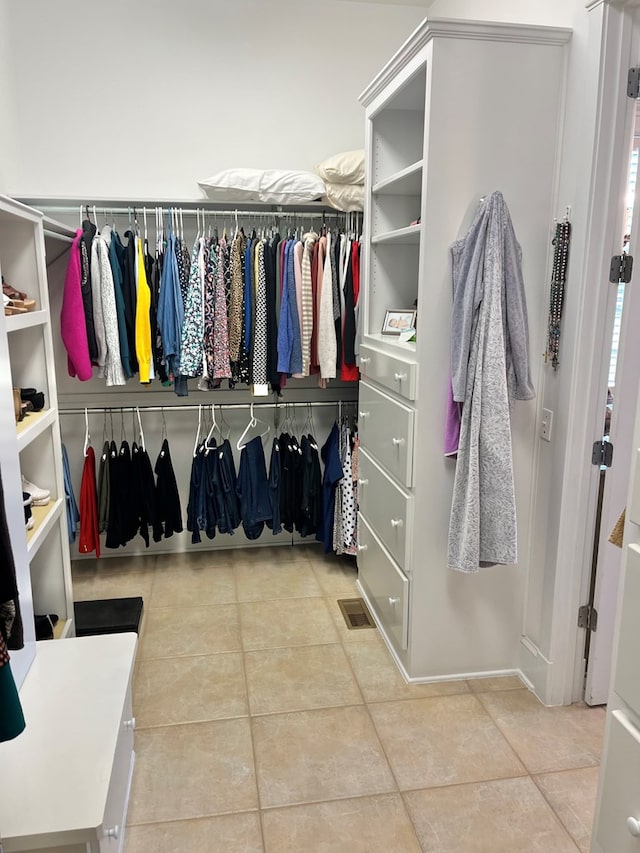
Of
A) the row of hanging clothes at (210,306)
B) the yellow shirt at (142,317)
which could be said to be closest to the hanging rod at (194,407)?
the row of hanging clothes at (210,306)

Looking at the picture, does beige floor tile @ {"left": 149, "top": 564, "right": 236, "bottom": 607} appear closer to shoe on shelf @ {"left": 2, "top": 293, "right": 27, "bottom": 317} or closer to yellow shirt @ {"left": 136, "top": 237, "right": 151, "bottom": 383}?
yellow shirt @ {"left": 136, "top": 237, "right": 151, "bottom": 383}

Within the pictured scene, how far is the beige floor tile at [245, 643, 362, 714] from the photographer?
2.55 m

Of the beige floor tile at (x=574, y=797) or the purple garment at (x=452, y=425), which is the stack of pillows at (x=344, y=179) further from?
the beige floor tile at (x=574, y=797)

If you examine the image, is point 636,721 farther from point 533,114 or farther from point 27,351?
point 27,351

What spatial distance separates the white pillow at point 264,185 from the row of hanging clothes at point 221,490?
1.19 metres

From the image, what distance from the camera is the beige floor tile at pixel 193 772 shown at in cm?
203

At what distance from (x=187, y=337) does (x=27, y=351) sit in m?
0.91

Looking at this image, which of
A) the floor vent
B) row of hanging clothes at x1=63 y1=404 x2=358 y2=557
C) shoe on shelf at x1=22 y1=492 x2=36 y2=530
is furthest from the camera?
row of hanging clothes at x1=63 y1=404 x2=358 y2=557

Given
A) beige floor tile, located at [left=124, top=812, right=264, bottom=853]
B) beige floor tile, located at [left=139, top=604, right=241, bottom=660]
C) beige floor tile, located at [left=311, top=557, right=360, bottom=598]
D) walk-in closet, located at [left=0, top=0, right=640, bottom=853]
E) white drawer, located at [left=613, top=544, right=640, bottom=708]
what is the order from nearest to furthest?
white drawer, located at [left=613, top=544, right=640, bottom=708] → beige floor tile, located at [left=124, top=812, right=264, bottom=853] → walk-in closet, located at [left=0, top=0, right=640, bottom=853] → beige floor tile, located at [left=139, top=604, right=241, bottom=660] → beige floor tile, located at [left=311, top=557, right=360, bottom=598]

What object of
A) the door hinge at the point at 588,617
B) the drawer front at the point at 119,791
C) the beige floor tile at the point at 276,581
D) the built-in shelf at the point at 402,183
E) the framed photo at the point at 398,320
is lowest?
the beige floor tile at the point at 276,581

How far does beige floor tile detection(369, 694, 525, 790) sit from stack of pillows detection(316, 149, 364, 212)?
239 cm

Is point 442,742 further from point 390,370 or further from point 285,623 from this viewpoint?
point 390,370

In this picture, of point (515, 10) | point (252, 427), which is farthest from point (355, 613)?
point (515, 10)

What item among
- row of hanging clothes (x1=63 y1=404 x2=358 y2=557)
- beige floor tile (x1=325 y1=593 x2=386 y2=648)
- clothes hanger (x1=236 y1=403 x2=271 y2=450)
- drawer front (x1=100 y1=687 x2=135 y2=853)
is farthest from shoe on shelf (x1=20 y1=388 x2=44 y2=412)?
beige floor tile (x1=325 y1=593 x2=386 y2=648)
